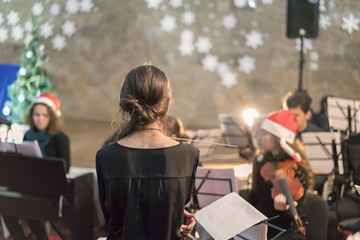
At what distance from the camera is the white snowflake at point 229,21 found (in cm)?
829

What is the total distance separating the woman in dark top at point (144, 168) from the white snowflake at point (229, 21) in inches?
271

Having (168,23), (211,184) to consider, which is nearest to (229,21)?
(168,23)

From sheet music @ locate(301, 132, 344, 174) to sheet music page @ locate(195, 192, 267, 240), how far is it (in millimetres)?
1792

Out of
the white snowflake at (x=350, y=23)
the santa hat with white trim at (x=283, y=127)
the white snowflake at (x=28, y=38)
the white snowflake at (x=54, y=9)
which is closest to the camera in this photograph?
the santa hat with white trim at (x=283, y=127)

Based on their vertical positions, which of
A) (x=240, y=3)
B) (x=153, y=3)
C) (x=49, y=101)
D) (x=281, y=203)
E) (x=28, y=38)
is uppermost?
(x=153, y=3)

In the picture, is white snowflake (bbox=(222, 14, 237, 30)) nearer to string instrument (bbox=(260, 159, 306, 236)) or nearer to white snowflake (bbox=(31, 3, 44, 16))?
white snowflake (bbox=(31, 3, 44, 16))

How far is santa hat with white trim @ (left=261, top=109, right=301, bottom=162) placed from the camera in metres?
2.88

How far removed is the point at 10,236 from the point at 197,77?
549 centimetres

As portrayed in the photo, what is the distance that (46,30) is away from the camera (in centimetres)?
847

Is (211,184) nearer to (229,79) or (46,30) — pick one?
(229,79)

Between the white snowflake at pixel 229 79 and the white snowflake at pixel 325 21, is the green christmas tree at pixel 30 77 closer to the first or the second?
the white snowflake at pixel 229 79

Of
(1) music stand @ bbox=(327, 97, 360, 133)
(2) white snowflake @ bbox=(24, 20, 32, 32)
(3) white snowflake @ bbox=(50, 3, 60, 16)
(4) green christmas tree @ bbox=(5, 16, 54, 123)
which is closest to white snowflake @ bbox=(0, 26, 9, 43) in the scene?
(4) green christmas tree @ bbox=(5, 16, 54, 123)

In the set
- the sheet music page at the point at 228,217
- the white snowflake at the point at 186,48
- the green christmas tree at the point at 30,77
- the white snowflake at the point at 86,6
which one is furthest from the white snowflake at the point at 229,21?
the sheet music page at the point at 228,217

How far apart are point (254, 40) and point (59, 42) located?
3941 mm
